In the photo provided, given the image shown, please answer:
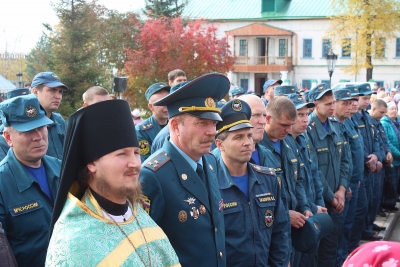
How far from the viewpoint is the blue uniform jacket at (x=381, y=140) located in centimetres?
976

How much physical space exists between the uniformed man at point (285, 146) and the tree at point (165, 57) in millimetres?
16855

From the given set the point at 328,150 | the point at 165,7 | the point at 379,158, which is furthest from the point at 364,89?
the point at 165,7

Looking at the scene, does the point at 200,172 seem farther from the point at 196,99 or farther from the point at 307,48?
the point at 307,48

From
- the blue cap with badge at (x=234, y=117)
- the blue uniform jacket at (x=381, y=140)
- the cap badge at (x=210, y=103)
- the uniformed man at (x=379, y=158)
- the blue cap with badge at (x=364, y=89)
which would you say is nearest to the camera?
the cap badge at (x=210, y=103)

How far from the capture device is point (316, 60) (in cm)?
4862

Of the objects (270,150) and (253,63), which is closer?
(270,150)

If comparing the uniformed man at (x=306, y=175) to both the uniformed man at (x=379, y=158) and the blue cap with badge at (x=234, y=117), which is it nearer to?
the blue cap with badge at (x=234, y=117)

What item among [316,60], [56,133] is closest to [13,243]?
[56,133]

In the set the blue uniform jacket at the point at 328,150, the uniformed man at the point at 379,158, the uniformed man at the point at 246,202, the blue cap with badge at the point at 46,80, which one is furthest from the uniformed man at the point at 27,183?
the uniformed man at the point at 379,158

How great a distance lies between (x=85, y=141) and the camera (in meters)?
2.70

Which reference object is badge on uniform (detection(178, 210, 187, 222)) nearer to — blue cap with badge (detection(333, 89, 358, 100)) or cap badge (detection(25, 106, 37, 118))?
cap badge (detection(25, 106, 37, 118))

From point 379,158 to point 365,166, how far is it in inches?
22.8

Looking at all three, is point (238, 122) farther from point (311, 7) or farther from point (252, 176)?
point (311, 7)

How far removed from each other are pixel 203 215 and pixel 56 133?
10.6 ft
